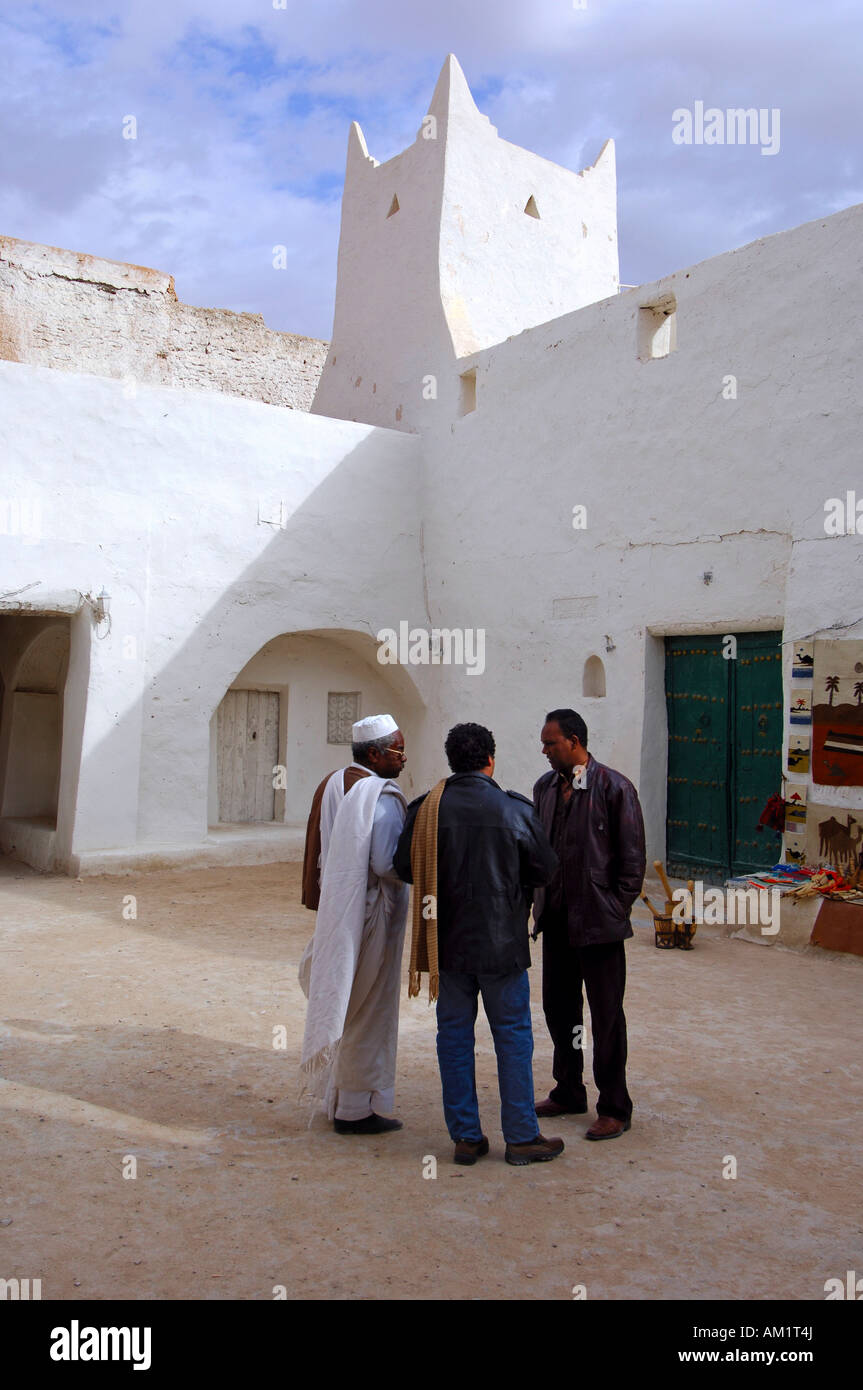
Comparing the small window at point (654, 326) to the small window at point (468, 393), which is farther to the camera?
the small window at point (468, 393)

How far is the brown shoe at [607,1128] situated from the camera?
393 cm

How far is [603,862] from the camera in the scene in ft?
13.1

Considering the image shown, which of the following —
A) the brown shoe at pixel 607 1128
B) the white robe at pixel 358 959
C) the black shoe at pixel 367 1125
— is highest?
the white robe at pixel 358 959

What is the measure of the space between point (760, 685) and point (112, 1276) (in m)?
6.73

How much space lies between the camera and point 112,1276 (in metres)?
2.88

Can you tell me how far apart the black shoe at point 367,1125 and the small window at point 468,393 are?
8.85 m

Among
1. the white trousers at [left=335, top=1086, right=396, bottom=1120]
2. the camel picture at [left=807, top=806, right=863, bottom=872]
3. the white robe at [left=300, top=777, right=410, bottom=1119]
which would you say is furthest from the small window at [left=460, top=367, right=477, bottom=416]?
the white trousers at [left=335, top=1086, right=396, bottom=1120]

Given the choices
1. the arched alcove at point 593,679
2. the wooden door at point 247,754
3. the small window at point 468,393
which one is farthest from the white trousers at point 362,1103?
the small window at point 468,393

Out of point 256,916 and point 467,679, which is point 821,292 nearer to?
point 467,679

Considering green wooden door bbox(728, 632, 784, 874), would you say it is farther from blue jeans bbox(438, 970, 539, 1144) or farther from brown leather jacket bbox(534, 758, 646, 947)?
blue jeans bbox(438, 970, 539, 1144)

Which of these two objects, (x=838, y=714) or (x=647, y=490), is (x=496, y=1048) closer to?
(x=838, y=714)

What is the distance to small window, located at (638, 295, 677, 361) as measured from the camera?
9.21 meters

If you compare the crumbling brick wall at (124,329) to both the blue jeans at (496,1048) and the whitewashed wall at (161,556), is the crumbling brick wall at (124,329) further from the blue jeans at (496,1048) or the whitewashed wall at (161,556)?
the blue jeans at (496,1048)
